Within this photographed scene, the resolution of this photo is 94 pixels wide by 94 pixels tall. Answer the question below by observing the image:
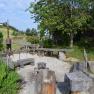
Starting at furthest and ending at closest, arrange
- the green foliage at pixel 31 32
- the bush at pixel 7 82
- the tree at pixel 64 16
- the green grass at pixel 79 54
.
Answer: the green foliage at pixel 31 32 < the tree at pixel 64 16 < the green grass at pixel 79 54 < the bush at pixel 7 82

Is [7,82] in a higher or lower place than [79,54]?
lower

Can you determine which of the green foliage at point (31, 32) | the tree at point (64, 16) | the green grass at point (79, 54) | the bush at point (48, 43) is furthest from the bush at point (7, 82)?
the green foliage at point (31, 32)

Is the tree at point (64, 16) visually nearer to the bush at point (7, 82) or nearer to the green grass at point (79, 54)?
the green grass at point (79, 54)

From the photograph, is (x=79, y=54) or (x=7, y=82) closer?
(x=7, y=82)

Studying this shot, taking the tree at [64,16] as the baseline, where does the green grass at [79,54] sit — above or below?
below

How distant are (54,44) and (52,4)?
373 cm

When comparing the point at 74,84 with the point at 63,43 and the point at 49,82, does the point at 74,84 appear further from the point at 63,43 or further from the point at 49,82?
the point at 63,43

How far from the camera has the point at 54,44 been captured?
96.9ft

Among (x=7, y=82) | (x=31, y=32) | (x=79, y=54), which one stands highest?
(x=31, y=32)

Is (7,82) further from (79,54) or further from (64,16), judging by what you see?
(64,16)

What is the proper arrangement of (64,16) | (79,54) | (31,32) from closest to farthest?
(79,54)
(64,16)
(31,32)

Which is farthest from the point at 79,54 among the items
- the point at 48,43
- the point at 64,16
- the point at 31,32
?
the point at 31,32

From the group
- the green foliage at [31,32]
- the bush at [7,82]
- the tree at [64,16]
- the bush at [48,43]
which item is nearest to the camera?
the bush at [7,82]

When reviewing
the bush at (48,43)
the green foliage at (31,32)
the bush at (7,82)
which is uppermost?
the green foliage at (31,32)
